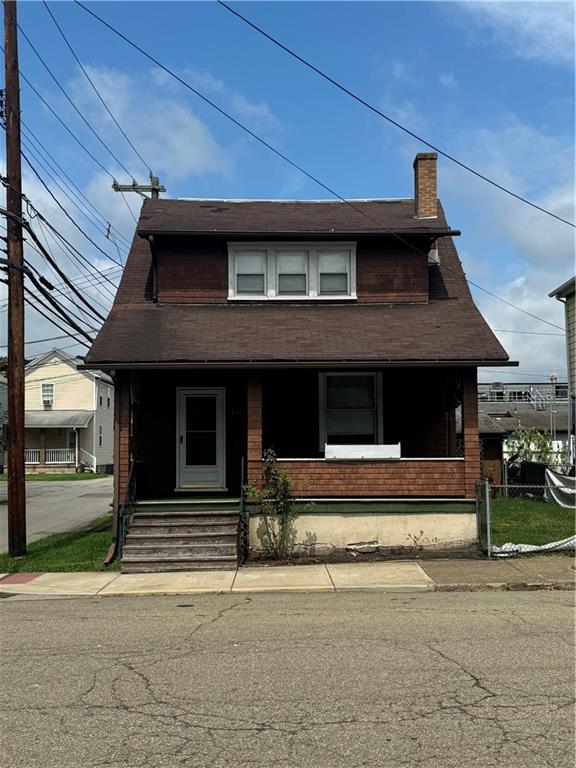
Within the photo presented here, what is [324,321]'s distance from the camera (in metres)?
14.1

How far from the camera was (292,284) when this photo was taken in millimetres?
15180

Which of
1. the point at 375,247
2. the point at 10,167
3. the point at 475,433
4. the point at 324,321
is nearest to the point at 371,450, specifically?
the point at 475,433

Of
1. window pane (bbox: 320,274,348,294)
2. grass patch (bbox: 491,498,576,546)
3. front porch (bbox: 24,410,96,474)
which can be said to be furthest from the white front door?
front porch (bbox: 24,410,96,474)

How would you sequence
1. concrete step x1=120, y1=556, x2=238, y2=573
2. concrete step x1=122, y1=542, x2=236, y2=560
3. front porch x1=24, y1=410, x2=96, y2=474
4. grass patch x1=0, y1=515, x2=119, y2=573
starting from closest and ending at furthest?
concrete step x1=120, y1=556, x2=238, y2=573 → concrete step x1=122, y1=542, x2=236, y2=560 → grass patch x1=0, y1=515, x2=119, y2=573 → front porch x1=24, y1=410, x2=96, y2=474

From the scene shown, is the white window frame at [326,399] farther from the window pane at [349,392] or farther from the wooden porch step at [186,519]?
the wooden porch step at [186,519]

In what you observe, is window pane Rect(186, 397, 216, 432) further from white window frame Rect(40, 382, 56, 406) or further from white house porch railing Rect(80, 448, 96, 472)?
white window frame Rect(40, 382, 56, 406)

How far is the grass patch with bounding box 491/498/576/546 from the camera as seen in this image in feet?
42.3

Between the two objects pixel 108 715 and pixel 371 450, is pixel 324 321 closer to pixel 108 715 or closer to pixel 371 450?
pixel 371 450

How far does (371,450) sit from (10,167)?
804 cm

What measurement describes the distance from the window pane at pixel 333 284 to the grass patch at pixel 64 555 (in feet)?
22.3

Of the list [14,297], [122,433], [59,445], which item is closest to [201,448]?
[122,433]

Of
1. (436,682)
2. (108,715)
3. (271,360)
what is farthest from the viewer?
(271,360)

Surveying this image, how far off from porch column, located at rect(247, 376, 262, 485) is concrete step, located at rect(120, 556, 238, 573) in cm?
161

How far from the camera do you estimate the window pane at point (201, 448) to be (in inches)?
581
